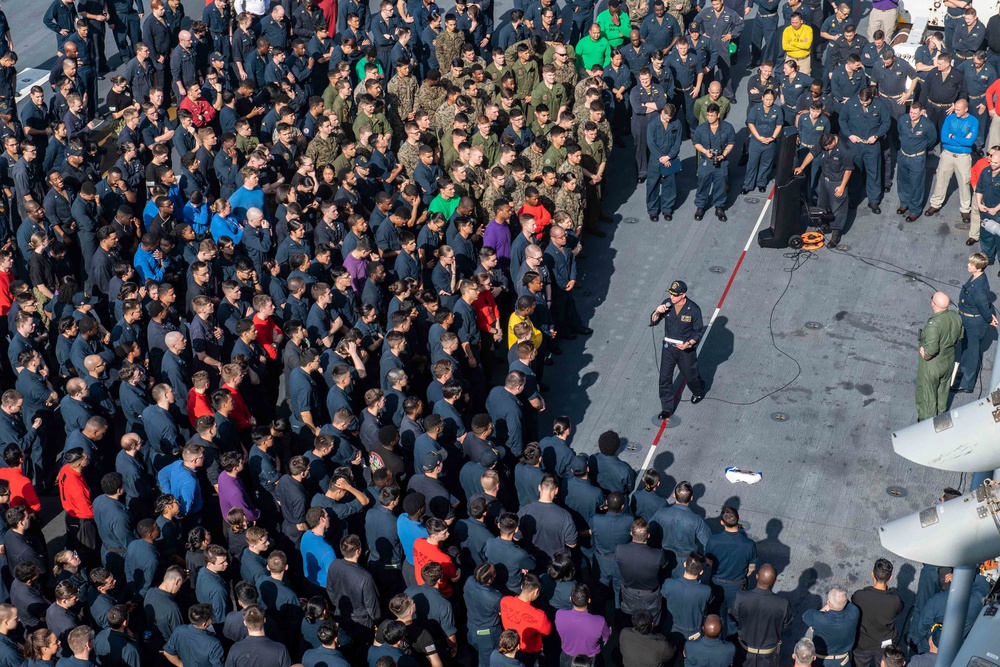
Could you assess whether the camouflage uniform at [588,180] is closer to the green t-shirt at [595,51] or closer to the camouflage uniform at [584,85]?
the camouflage uniform at [584,85]

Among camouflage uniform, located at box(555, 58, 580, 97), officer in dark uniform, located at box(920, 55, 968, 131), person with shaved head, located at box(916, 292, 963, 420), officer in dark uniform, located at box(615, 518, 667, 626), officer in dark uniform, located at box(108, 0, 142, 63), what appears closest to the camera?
officer in dark uniform, located at box(615, 518, 667, 626)

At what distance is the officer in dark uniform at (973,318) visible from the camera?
13.6m

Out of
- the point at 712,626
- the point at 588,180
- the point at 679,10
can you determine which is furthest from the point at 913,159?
the point at 712,626

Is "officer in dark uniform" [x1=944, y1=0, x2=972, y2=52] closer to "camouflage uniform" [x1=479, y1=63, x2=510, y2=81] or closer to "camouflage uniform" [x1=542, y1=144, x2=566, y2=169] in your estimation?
"camouflage uniform" [x1=479, y1=63, x2=510, y2=81]

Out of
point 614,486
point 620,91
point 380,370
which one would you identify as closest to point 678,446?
point 614,486

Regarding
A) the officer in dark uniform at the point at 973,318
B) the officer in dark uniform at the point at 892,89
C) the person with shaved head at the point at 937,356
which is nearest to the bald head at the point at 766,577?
the person with shaved head at the point at 937,356

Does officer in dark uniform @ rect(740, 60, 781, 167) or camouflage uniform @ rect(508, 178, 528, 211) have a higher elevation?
officer in dark uniform @ rect(740, 60, 781, 167)

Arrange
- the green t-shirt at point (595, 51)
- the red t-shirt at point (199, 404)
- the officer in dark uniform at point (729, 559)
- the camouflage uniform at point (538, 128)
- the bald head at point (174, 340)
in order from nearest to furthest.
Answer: the officer in dark uniform at point (729, 559), the red t-shirt at point (199, 404), the bald head at point (174, 340), the camouflage uniform at point (538, 128), the green t-shirt at point (595, 51)

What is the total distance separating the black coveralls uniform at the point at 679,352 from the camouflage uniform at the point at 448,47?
7.59m

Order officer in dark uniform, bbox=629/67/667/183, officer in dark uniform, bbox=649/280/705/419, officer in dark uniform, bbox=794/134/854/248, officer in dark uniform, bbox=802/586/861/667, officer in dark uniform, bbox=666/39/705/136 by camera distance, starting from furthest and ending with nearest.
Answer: officer in dark uniform, bbox=666/39/705/136 → officer in dark uniform, bbox=629/67/667/183 → officer in dark uniform, bbox=794/134/854/248 → officer in dark uniform, bbox=649/280/705/419 → officer in dark uniform, bbox=802/586/861/667

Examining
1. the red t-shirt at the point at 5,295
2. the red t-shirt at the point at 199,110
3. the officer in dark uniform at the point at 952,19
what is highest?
the officer in dark uniform at the point at 952,19

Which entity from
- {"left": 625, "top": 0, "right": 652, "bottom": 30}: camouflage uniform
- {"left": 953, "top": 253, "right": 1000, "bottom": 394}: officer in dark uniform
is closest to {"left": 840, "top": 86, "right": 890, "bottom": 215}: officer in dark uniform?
{"left": 953, "top": 253, "right": 1000, "bottom": 394}: officer in dark uniform

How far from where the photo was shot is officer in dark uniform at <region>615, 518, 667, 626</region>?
34.3 feet

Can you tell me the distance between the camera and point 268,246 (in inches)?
588
